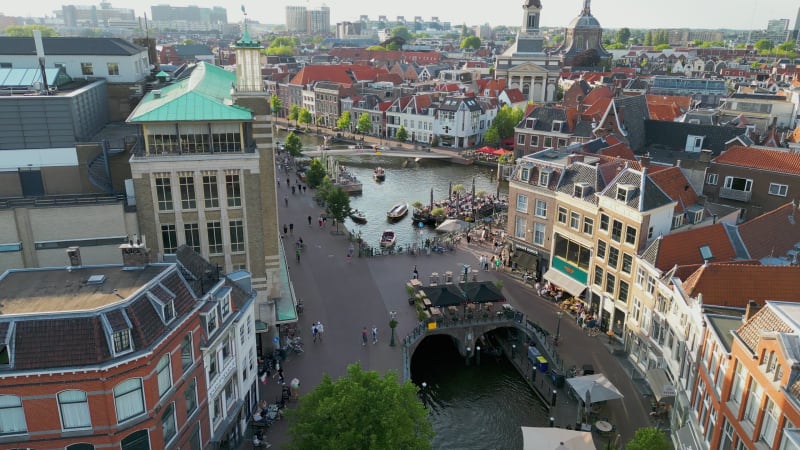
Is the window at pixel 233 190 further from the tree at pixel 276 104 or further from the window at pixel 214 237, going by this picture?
the tree at pixel 276 104

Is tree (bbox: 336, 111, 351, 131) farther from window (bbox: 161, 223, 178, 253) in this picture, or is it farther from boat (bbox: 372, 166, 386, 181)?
window (bbox: 161, 223, 178, 253)

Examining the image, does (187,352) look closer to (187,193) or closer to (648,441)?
(187,193)

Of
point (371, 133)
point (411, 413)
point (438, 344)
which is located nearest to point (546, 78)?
point (371, 133)

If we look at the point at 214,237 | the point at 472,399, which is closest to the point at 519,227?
the point at 472,399

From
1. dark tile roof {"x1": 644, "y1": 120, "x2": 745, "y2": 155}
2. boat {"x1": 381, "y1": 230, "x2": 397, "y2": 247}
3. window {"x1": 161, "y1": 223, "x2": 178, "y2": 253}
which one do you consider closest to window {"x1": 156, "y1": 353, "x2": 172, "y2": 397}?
window {"x1": 161, "y1": 223, "x2": 178, "y2": 253}

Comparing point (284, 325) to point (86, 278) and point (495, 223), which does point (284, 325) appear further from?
point (495, 223)

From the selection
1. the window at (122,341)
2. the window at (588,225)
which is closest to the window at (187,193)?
the window at (122,341)
